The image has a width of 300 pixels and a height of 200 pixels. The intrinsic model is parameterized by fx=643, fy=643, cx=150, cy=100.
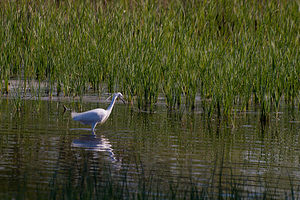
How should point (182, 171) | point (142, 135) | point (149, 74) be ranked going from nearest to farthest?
1. point (182, 171)
2. point (142, 135)
3. point (149, 74)

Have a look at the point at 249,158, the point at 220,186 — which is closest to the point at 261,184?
the point at 220,186

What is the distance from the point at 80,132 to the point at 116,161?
81.4 inches

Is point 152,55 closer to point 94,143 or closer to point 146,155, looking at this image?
point 94,143

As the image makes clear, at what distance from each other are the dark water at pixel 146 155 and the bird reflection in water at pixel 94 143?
0.5 inches

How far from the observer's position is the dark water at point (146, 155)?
5902 millimetres

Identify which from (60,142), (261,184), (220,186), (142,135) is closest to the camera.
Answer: (220,186)

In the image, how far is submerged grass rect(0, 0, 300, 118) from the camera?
36.7 ft

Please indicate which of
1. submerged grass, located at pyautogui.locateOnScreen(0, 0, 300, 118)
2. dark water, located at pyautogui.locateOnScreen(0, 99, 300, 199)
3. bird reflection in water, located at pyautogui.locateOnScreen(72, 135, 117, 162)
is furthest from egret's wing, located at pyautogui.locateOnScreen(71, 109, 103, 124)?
submerged grass, located at pyautogui.locateOnScreen(0, 0, 300, 118)

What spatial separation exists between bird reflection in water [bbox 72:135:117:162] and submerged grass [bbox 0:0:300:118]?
2.57m

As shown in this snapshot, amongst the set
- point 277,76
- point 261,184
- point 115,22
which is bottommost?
point 261,184

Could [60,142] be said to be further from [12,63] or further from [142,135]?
[12,63]

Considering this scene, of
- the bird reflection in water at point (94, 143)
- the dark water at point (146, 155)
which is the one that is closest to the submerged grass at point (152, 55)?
the dark water at point (146, 155)

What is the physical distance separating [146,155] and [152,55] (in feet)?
14.6

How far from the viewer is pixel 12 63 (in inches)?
525
